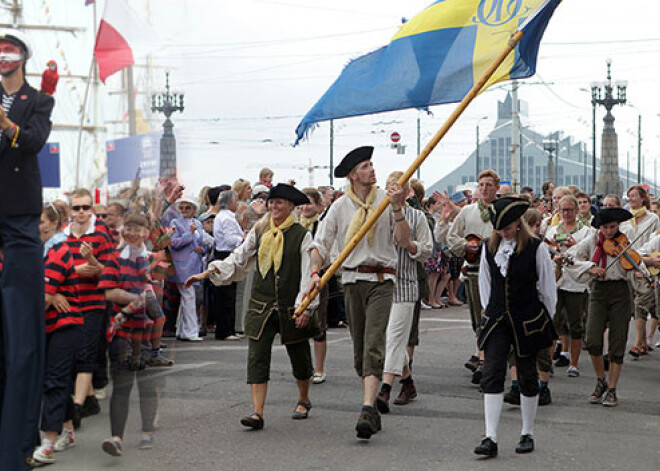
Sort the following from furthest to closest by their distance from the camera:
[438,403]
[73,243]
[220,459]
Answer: [438,403]
[220,459]
[73,243]

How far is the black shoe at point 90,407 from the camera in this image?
3311mm

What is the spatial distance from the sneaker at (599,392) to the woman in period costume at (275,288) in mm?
2711

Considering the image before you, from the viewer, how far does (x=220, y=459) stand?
247 inches

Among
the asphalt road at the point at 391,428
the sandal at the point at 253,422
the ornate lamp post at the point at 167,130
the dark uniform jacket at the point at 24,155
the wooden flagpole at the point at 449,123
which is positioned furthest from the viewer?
the sandal at the point at 253,422

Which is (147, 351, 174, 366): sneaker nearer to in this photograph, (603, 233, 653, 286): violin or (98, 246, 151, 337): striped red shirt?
(98, 246, 151, 337): striped red shirt

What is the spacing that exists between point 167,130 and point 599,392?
22.0ft

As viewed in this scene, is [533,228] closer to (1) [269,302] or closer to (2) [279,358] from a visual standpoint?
(1) [269,302]

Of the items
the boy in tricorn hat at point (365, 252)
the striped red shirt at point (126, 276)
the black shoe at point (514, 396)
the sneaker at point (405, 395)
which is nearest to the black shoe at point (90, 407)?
the striped red shirt at point (126, 276)

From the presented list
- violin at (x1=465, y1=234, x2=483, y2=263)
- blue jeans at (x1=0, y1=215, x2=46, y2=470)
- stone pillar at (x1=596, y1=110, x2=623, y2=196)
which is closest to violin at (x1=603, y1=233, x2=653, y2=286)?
violin at (x1=465, y1=234, x2=483, y2=263)

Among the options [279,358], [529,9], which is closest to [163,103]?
[529,9]

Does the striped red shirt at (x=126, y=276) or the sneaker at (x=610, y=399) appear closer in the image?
the striped red shirt at (x=126, y=276)

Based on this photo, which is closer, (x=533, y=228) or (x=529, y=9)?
(x=529, y=9)

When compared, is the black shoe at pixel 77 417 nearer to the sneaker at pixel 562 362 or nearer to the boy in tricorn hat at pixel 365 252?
the boy in tricorn hat at pixel 365 252

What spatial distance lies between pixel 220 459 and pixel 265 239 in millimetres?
1822
